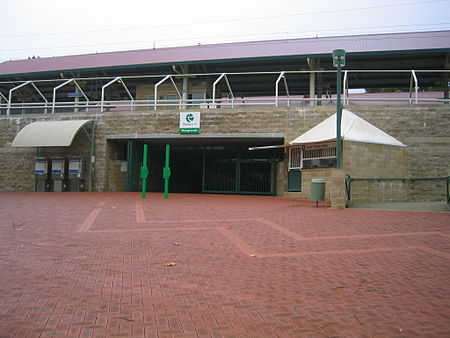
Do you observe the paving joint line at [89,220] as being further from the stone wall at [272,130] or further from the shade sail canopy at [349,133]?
the shade sail canopy at [349,133]

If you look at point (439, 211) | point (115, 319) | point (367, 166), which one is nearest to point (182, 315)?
point (115, 319)

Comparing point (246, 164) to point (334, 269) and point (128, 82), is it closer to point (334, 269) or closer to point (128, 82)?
point (128, 82)

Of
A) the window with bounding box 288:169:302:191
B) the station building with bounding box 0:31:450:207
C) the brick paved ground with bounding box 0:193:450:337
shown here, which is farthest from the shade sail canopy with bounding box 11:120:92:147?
the window with bounding box 288:169:302:191

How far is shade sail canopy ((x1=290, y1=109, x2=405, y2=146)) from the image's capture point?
14.2 m

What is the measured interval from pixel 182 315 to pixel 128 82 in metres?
26.2

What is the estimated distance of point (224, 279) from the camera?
4641 millimetres

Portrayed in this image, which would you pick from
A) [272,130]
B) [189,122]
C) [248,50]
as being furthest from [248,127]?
[248,50]

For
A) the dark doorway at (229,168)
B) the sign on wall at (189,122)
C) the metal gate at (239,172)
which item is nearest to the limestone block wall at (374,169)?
the dark doorway at (229,168)

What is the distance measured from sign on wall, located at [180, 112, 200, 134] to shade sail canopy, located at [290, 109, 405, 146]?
530 cm

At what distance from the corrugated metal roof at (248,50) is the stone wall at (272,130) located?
17.7ft

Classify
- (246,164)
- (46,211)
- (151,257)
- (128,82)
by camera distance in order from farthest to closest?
(128,82)
(246,164)
(46,211)
(151,257)

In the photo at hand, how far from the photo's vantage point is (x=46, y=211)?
10.7m

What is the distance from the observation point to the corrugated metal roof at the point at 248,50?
828 inches

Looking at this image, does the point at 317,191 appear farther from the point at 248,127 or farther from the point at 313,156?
the point at 248,127
